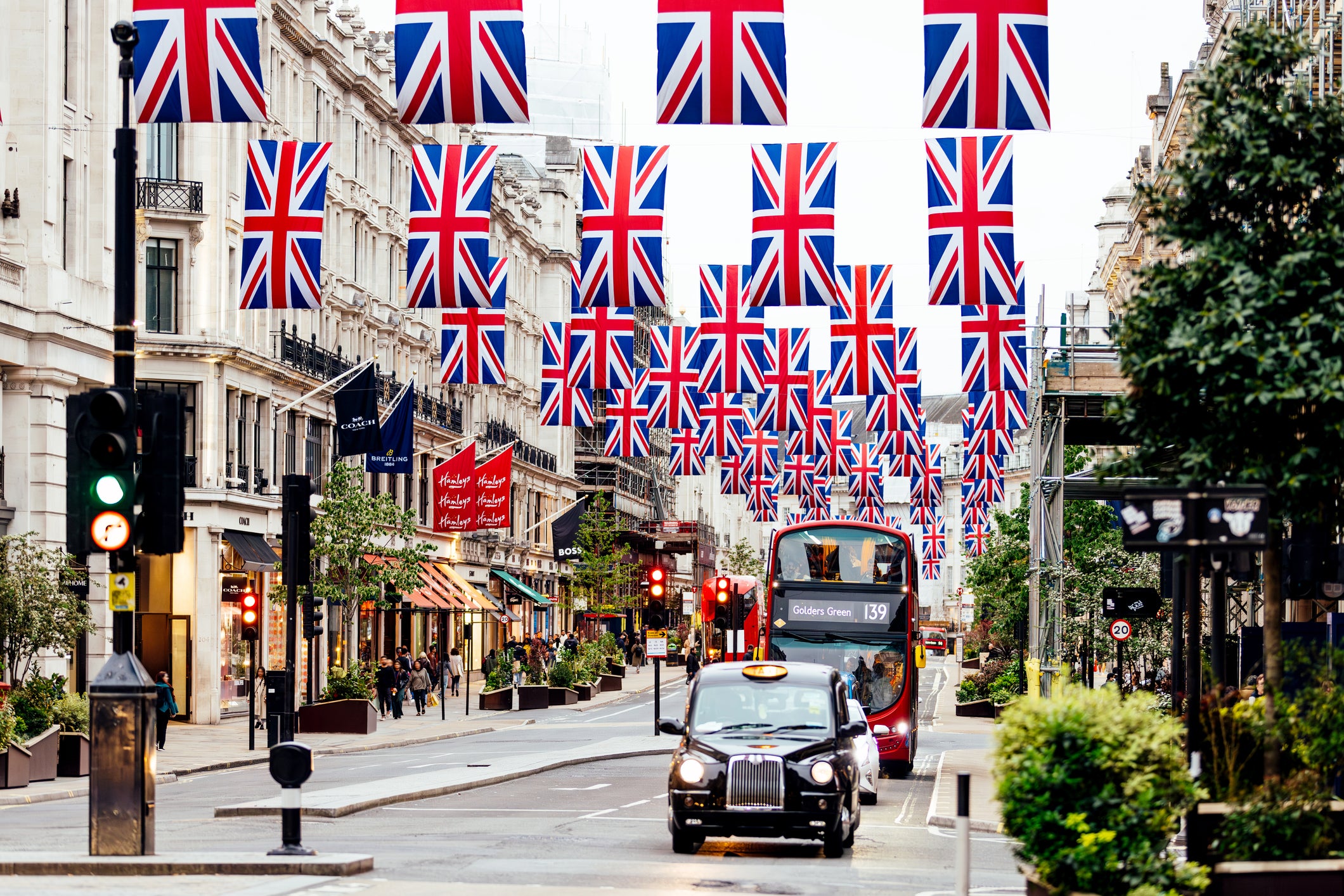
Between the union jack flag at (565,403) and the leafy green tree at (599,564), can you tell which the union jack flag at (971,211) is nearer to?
the union jack flag at (565,403)

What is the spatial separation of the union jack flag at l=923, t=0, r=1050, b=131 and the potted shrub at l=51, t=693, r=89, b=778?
17.8 meters

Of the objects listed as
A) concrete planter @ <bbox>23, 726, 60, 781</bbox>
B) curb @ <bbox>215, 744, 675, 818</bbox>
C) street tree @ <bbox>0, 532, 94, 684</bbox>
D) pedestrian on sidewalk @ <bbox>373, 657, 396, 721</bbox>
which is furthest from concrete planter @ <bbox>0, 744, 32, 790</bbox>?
pedestrian on sidewalk @ <bbox>373, 657, 396, 721</bbox>

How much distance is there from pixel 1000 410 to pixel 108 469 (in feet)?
103

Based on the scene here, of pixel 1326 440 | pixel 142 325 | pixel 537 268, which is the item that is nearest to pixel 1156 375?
pixel 1326 440

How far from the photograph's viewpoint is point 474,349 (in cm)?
3800

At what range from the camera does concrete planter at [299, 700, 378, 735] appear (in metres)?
45.2

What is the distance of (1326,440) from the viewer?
1380cm

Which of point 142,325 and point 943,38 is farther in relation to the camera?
point 142,325

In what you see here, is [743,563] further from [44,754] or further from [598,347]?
[44,754]

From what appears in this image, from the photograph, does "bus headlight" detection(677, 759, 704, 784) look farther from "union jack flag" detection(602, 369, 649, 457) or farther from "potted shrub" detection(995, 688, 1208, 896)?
"union jack flag" detection(602, 369, 649, 457)

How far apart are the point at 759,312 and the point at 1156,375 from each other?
32012 millimetres

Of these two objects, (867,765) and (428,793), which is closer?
(867,765)

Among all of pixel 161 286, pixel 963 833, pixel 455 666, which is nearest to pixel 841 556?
pixel 963 833

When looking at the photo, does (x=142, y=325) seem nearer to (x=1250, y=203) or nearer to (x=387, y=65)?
(x=387, y=65)
